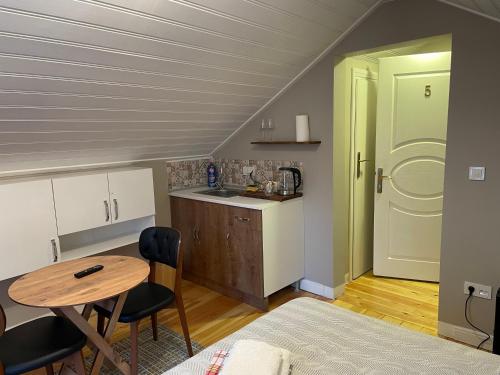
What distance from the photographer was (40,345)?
6.09 ft

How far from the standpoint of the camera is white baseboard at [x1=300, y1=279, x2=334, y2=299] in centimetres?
329

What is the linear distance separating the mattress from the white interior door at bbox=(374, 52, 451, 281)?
1972 mm

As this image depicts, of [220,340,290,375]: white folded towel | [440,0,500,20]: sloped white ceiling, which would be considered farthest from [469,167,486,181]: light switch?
[220,340,290,375]: white folded towel

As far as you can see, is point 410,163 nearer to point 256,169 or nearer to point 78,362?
point 256,169

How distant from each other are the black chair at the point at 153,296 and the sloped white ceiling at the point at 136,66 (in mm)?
865

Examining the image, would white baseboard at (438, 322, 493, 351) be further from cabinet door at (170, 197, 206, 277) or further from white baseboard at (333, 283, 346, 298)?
cabinet door at (170, 197, 206, 277)

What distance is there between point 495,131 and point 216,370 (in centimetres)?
213

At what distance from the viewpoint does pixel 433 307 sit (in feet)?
10.1

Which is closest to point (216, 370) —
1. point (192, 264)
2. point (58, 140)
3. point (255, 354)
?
point (255, 354)

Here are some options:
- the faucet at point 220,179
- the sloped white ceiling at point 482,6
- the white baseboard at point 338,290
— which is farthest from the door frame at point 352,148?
the faucet at point 220,179

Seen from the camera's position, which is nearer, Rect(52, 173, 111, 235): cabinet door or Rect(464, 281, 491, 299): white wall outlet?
Rect(464, 281, 491, 299): white wall outlet

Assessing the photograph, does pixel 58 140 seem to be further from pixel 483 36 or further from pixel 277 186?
pixel 483 36

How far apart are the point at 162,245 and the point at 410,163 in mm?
2325

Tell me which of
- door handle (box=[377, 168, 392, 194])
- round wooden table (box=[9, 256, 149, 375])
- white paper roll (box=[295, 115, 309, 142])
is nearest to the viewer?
round wooden table (box=[9, 256, 149, 375])
